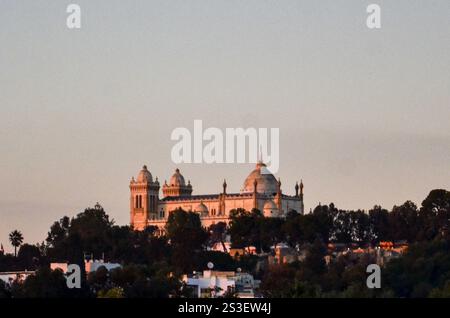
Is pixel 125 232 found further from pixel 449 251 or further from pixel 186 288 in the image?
pixel 186 288

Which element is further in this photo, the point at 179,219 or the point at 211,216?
the point at 211,216

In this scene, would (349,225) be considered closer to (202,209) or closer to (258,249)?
(258,249)

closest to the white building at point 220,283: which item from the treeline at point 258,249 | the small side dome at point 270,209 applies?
the treeline at point 258,249

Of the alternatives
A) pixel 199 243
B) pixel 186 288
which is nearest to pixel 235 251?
pixel 199 243

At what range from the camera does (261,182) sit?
19575 cm

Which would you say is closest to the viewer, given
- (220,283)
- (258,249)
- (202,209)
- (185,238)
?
(220,283)

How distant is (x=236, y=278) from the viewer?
129000mm

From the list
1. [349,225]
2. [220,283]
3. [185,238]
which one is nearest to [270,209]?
[349,225]

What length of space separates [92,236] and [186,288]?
124 feet

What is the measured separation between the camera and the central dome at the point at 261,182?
7682 inches

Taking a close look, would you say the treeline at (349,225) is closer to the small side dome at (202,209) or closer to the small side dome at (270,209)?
the small side dome at (270,209)

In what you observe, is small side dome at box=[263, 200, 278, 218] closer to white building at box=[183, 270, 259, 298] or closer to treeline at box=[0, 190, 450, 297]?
treeline at box=[0, 190, 450, 297]
